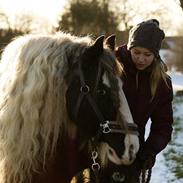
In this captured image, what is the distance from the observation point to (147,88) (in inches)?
133

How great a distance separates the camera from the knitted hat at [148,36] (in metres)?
3.20

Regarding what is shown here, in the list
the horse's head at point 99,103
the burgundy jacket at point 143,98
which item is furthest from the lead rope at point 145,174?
the horse's head at point 99,103

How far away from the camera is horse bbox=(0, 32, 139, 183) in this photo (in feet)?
9.05

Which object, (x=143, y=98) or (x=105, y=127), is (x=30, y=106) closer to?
(x=105, y=127)

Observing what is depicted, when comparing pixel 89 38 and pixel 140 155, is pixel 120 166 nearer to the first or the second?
pixel 140 155

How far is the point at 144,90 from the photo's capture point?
339cm

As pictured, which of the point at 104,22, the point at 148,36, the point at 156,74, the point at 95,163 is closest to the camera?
the point at 95,163

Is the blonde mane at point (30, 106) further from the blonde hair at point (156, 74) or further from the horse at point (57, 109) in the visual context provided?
the blonde hair at point (156, 74)

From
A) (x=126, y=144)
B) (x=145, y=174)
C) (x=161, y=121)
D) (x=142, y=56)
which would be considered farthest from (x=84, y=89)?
(x=145, y=174)

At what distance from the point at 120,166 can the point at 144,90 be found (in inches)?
24.8

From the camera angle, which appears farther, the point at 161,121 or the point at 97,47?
the point at 161,121

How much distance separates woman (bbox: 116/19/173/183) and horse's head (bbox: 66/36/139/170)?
1.38ft

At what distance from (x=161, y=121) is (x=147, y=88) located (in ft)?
0.84

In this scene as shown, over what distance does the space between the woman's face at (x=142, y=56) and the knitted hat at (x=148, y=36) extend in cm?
3
